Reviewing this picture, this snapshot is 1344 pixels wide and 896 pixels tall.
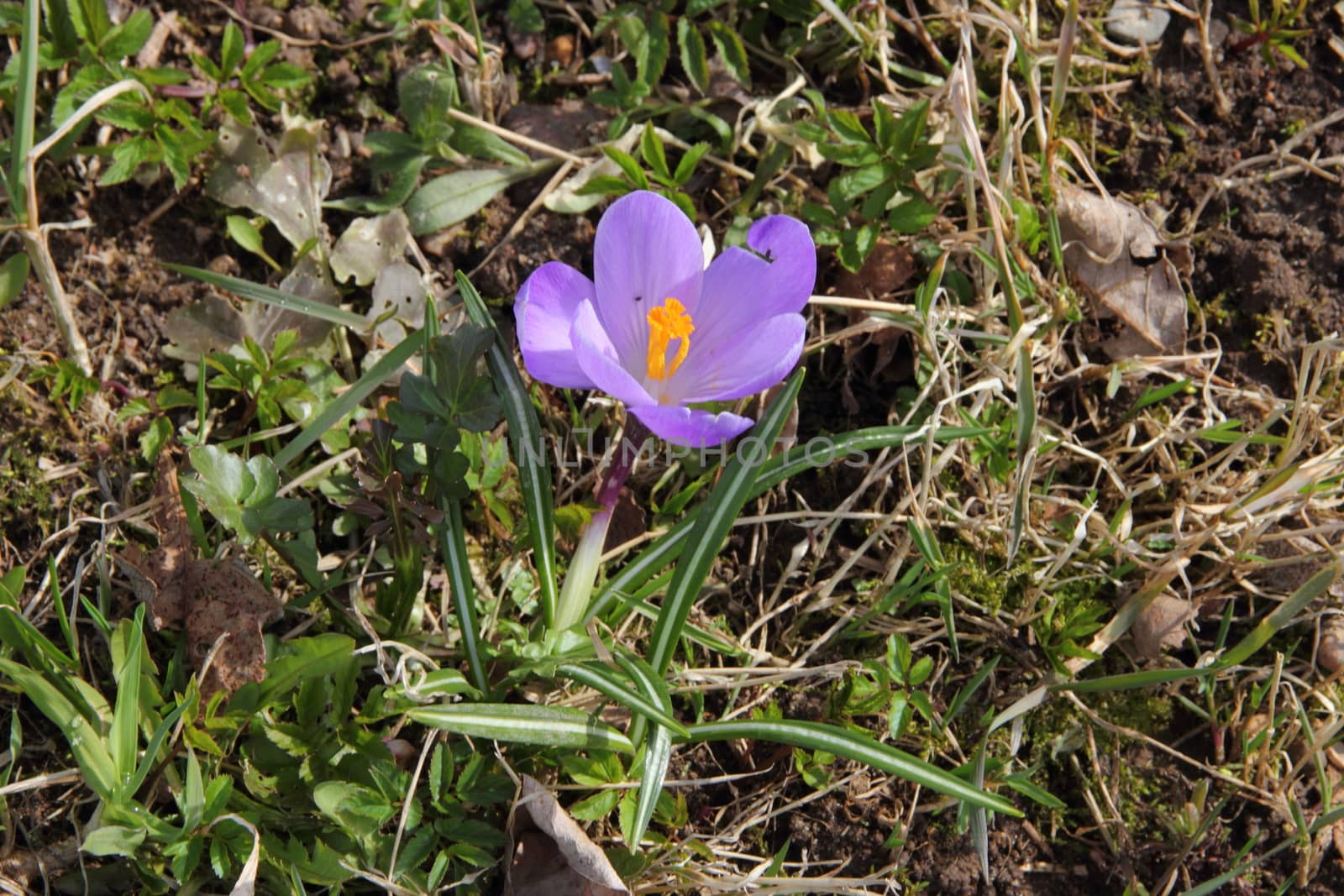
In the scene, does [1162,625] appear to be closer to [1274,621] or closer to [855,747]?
[1274,621]

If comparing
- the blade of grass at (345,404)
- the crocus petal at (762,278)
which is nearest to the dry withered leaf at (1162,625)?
the crocus petal at (762,278)

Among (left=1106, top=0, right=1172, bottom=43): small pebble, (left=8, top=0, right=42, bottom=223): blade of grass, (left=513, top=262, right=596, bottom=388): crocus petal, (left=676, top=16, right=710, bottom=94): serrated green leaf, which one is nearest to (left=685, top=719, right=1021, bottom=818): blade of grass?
(left=513, top=262, right=596, bottom=388): crocus petal

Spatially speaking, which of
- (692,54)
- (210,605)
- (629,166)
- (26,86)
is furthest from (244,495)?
(692,54)

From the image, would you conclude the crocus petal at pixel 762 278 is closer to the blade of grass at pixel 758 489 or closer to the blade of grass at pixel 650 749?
the blade of grass at pixel 758 489

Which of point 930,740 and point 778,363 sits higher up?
point 778,363

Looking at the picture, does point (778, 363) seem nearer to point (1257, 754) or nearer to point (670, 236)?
point (670, 236)

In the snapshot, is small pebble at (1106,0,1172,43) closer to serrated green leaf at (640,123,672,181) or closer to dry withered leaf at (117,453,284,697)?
serrated green leaf at (640,123,672,181)

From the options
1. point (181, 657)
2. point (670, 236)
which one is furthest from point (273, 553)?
point (670, 236)
